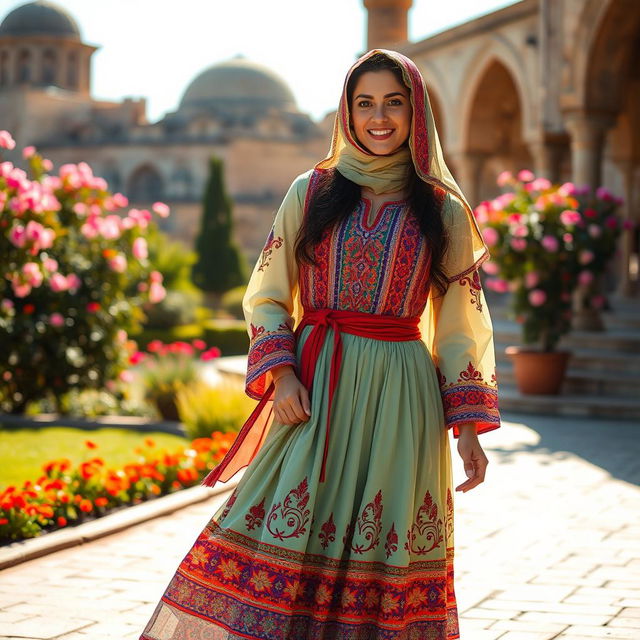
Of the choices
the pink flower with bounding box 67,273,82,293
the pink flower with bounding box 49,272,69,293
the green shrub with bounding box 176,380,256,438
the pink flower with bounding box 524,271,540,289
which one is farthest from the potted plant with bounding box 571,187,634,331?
the pink flower with bounding box 49,272,69,293

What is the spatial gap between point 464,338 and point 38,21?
5622 cm

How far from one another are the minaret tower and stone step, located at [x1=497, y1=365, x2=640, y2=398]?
1002 cm

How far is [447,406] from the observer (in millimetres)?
3230

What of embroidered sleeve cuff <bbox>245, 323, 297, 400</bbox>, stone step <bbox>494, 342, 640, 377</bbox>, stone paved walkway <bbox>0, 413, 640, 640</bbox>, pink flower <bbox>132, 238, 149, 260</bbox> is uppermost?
pink flower <bbox>132, 238, 149, 260</bbox>

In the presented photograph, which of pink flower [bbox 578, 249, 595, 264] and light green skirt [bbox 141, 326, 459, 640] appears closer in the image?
light green skirt [bbox 141, 326, 459, 640]

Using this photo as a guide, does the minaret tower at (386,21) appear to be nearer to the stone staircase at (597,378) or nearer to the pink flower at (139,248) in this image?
the stone staircase at (597,378)

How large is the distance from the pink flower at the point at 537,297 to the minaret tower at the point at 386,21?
1010 cm

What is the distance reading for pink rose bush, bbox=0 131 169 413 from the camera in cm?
925

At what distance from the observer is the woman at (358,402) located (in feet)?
9.83

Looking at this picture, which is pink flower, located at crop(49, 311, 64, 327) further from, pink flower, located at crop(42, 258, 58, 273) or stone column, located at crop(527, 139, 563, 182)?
stone column, located at crop(527, 139, 563, 182)

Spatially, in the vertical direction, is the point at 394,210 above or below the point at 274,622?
above

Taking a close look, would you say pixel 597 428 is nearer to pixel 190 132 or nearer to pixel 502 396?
pixel 502 396

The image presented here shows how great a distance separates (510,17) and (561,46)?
7.28 feet

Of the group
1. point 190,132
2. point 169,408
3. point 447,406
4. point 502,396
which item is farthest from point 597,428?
point 190,132
